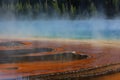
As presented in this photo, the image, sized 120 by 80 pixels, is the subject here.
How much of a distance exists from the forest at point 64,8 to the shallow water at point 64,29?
0.30 feet

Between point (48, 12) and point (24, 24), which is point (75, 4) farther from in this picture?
point (24, 24)

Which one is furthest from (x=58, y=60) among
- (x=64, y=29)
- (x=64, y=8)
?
(x=64, y=8)

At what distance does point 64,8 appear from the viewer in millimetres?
3797

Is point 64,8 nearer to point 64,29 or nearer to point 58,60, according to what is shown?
point 64,29

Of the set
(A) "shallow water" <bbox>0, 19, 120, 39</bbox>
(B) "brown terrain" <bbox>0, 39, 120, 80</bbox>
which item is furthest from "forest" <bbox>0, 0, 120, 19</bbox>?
(B) "brown terrain" <bbox>0, 39, 120, 80</bbox>

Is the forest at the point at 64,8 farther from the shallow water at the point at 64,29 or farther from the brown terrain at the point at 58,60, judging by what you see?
the brown terrain at the point at 58,60

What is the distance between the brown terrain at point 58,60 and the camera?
3137 mm

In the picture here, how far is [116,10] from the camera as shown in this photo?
3.68 m

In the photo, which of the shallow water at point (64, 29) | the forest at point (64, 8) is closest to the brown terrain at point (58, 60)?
the shallow water at point (64, 29)

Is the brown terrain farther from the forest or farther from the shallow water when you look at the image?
the forest

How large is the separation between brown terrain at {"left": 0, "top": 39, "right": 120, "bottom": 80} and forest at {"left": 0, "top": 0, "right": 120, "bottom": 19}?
0.36 metres

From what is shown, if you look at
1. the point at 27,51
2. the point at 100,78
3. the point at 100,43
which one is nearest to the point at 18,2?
the point at 27,51

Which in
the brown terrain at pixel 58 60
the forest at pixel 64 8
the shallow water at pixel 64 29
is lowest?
the brown terrain at pixel 58 60

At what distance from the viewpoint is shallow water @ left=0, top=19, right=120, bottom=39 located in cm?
367
